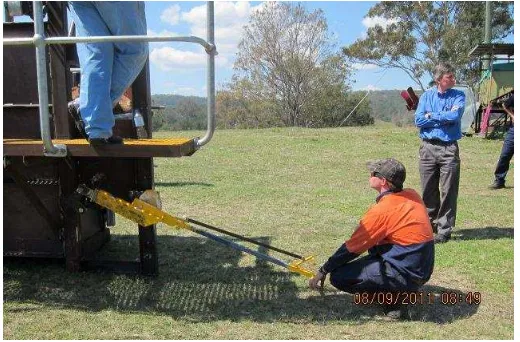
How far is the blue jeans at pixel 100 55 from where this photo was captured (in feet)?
13.0

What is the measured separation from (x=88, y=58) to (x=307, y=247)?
10.5ft

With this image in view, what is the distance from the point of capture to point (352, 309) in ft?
14.8

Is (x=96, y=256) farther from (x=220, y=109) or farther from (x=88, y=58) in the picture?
(x=220, y=109)

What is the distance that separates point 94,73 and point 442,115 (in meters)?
3.73

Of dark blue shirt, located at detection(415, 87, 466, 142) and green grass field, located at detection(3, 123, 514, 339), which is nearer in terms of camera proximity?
green grass field, located at detection(3, 123, 514, 339)

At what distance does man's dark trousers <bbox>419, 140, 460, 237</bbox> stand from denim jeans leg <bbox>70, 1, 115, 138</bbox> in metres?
3.69

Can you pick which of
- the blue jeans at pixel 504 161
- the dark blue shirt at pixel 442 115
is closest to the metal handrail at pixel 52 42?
the dark blue shirt at pixel 442 115

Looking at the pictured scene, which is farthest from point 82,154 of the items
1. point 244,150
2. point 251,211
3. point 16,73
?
point 244,150

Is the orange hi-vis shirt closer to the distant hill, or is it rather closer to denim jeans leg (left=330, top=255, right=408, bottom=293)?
denim jeans leg (left=330, top=255, right=408, bottom=293)

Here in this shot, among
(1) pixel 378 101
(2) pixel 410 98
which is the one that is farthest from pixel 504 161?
(1) pixel 378 101

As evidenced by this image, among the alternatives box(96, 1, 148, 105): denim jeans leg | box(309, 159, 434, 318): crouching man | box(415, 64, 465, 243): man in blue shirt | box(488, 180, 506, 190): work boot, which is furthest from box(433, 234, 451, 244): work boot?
box(488, 180, 506, 190): work boot

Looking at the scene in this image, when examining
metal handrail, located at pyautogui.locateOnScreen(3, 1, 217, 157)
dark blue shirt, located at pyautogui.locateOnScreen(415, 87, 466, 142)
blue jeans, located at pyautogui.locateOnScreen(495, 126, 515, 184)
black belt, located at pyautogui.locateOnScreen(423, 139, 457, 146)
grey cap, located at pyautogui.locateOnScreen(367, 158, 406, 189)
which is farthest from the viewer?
blue jeans, located at pyautogui.locateOnScreen(495, 126, 515, 184)

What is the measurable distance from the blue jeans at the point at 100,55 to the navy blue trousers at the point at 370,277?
77.3 inches

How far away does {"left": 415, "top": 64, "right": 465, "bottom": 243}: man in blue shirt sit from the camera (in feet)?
20.5
